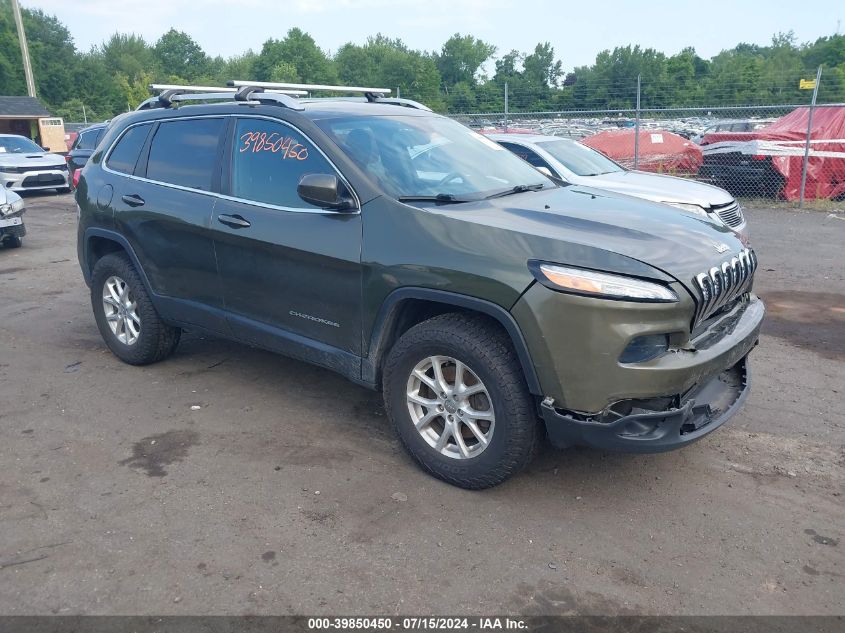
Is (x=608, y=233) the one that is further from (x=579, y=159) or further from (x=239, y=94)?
(x=579, y=159)

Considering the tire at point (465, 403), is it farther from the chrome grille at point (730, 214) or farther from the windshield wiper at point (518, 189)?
the chrome grille at point (730, 214)

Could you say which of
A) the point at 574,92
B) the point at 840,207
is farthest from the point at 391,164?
the point at 574,92

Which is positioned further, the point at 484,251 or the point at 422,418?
the point at 422,418

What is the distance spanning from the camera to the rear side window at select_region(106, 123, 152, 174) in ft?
17.0

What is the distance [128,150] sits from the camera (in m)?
5.26

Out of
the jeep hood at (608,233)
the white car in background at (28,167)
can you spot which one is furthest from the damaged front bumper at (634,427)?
the white car in background at (28,167)

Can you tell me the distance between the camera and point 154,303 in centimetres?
509

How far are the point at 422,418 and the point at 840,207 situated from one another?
12.5 metres

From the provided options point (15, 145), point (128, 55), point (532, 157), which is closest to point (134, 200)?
point (532, 157)

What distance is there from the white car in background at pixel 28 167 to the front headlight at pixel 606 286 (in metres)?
16.9

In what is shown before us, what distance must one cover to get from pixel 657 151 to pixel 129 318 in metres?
13.6

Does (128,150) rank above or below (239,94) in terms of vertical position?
below

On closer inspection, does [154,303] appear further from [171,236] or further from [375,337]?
[375,337]

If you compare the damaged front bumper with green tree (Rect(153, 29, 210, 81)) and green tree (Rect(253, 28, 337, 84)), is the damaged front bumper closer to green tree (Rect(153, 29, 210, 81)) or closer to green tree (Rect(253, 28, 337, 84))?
green tree (Rect(253, 28, 337, 84))
